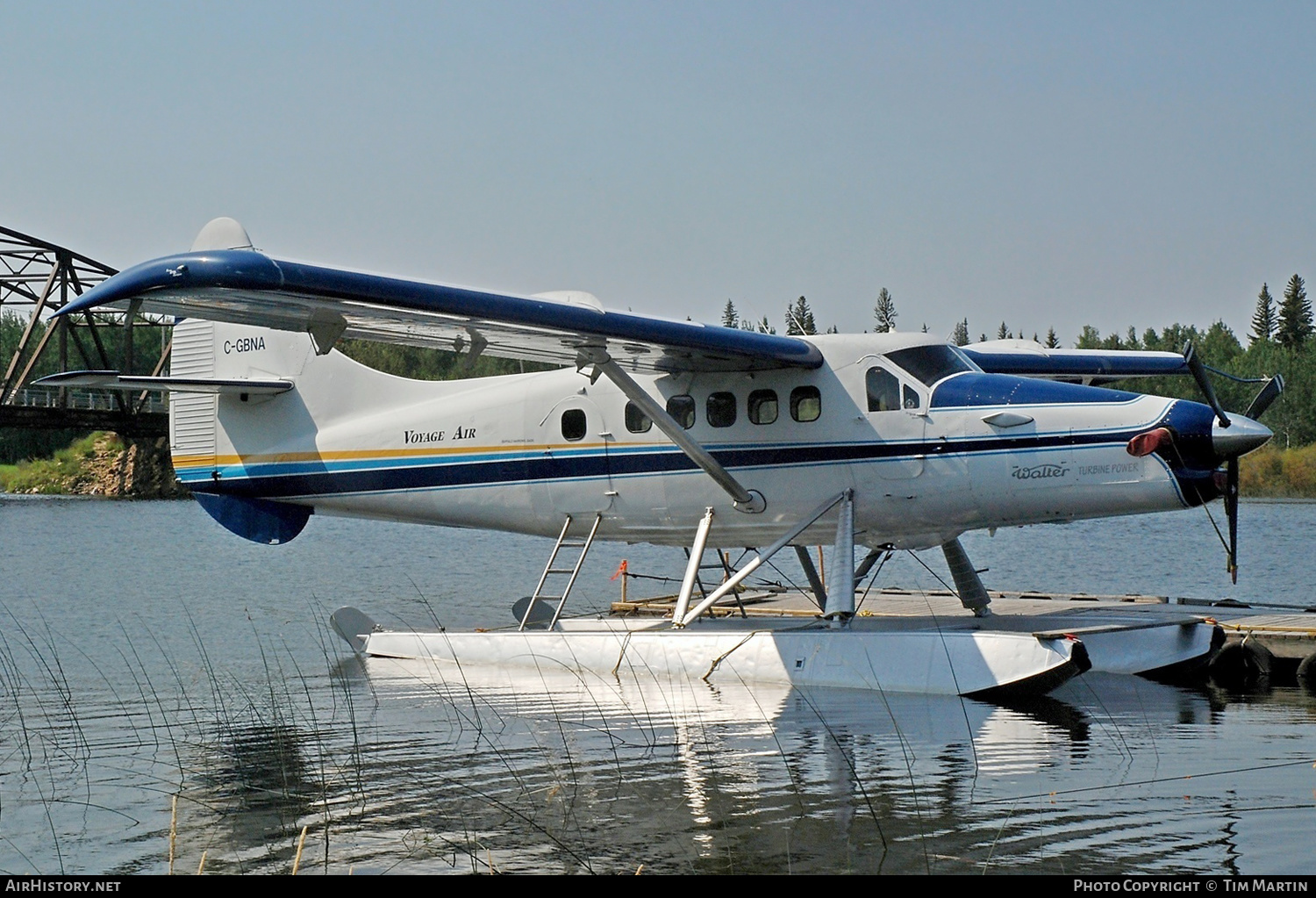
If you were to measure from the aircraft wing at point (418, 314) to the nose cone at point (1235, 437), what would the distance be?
3.26 metres

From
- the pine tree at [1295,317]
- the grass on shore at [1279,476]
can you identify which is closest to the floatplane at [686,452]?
the grass on shore at [1279,476]

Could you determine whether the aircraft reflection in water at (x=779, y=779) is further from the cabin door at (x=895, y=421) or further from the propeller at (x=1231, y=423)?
the cabin door at (x=895, y=421)

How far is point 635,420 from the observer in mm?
12602

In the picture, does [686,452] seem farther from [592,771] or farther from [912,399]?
[592,771]

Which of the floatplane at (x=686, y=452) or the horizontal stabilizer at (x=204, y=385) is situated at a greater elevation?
the horizontal stabilizer at (x=204, y=385)

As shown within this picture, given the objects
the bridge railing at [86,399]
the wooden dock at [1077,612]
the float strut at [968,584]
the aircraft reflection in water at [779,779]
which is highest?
the bridge railing at [86,399]

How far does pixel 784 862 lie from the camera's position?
229 inches

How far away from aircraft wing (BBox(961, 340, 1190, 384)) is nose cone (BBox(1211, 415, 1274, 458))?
429cm

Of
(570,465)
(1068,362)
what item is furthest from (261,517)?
(1068,362)

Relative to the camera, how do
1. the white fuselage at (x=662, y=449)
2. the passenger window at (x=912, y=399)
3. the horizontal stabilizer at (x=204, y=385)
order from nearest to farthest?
1. the white fuselage at (x=662, y=449)
2. the passenger window at (x=912, y=399)
3. the horizontal stabilizer at (x=204, y=385)

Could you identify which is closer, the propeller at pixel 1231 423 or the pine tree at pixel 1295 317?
the propeller at pixel 1231 423

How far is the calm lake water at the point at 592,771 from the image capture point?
19.6 feet

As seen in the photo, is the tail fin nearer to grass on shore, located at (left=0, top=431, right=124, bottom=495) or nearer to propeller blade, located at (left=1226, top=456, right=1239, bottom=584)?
propeller blade, located at (left=1226, top=456, right=1239, bottom=584)
